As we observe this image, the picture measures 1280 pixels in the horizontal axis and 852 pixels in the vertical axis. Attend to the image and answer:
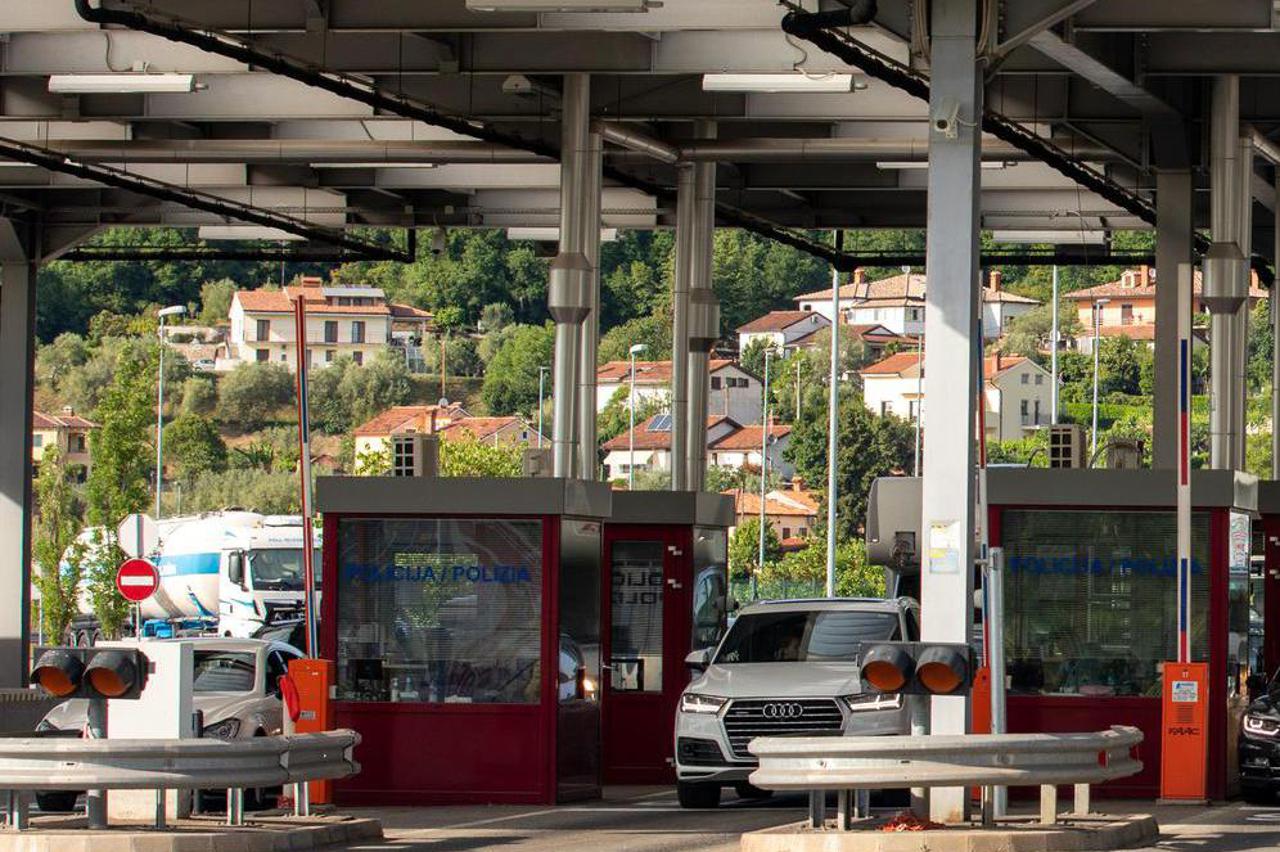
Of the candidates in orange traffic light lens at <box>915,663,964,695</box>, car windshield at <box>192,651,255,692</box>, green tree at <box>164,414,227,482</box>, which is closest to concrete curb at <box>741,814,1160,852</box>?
orange traffic light lens at <box>915,663,964,695</box>

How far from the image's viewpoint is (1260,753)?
23.1 m

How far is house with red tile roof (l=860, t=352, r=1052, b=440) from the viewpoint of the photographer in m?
171

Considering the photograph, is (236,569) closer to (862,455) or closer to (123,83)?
(123,83)

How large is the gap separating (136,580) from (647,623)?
20.2 ft

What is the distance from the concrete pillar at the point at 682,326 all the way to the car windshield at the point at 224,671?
369 inches

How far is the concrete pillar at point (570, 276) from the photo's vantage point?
27.3 metres

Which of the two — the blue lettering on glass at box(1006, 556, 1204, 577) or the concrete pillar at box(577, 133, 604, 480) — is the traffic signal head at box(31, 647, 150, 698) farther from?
the concrete pillar at box(577, 133, 604, 480)

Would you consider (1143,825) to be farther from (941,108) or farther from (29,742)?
(29,742)

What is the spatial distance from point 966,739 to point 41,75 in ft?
50.2

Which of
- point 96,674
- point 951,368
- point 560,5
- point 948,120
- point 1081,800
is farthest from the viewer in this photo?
point 560,5

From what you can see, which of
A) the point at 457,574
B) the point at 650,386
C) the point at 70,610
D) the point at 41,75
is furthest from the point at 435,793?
the point at 650,386

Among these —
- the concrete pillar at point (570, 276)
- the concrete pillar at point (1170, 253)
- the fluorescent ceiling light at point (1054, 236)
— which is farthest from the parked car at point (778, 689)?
the fluorescent ceiling light at point (1054, 236)

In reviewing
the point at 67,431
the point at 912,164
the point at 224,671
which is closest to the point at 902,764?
the point at 224,671

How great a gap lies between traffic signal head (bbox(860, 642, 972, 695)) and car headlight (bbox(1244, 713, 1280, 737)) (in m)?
7.73
